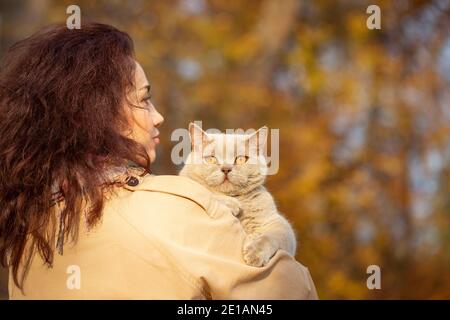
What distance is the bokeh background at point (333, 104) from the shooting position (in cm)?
818

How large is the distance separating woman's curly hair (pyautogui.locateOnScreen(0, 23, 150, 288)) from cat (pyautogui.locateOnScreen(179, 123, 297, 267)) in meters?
0.50

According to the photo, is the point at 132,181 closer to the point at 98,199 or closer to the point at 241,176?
the point at 98,199

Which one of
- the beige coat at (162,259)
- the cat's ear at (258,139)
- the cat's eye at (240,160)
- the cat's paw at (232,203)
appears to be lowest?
the beige coat at (162,259)

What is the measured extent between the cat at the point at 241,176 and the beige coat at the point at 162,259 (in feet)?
1.15

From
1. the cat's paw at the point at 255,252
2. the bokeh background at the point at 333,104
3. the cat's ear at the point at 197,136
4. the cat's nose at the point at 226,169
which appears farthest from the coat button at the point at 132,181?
the bokeh background at the point at 333,104

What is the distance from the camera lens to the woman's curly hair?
76.9 inches

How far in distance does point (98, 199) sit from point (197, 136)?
0.83 metres

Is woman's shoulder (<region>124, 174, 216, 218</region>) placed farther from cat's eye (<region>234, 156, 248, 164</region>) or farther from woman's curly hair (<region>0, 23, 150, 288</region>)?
cat's eye (<region>234, 156, 248, 164</region>)

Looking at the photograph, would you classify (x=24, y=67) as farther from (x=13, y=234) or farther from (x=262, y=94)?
(x=262, y=94)

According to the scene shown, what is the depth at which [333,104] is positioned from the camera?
9.09 m

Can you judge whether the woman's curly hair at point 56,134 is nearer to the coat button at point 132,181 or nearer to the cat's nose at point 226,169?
the coat button at point 132,181

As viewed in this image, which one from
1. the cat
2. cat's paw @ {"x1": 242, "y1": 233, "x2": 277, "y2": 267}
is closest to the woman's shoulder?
cat's paw @ {"x1": 242, "y1": 233, "x2": 277, "y2": 267}

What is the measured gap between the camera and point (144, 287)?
177 centimetres

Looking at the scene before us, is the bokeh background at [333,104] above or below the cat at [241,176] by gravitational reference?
above
